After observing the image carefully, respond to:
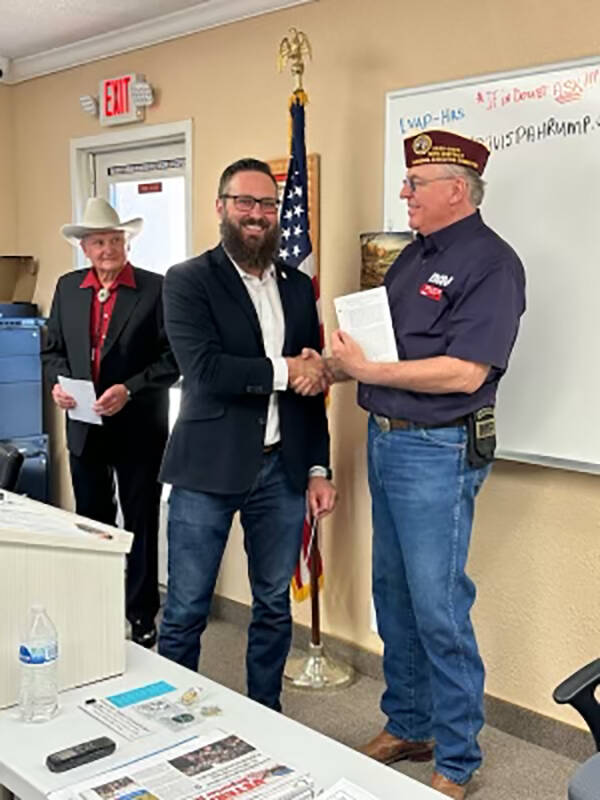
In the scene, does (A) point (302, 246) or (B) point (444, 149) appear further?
(A) point (302, 246)

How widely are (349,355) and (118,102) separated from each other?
7.32 feet

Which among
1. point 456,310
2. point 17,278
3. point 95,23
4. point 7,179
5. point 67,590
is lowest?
point 67,590

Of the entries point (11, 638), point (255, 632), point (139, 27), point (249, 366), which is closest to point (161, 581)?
point (255, 632)

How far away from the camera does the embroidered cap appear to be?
2213 mm

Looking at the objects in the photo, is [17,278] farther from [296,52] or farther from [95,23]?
[296,52]

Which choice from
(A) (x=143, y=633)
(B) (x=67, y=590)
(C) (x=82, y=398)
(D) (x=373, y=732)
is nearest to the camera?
(B) (x=67, y=590)

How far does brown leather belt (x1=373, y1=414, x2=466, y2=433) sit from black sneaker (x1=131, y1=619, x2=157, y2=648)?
151 cm

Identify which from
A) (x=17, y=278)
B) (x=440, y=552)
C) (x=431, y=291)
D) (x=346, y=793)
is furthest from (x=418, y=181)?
(x=17, y=278)

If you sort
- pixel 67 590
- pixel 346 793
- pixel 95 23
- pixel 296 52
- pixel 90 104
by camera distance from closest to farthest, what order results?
pixel 346 793 < pixel 67 590 < pixel 296 52 < pixel 95 23 < pixel 90 104

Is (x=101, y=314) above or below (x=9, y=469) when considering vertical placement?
above

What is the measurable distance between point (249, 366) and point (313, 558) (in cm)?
101

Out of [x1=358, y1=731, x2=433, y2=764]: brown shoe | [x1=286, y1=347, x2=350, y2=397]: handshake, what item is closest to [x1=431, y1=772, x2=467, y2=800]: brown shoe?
[x1=358, y1=731, x2=433, y2=764]: brown shoe

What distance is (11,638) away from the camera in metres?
1.51

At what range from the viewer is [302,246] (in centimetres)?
298
